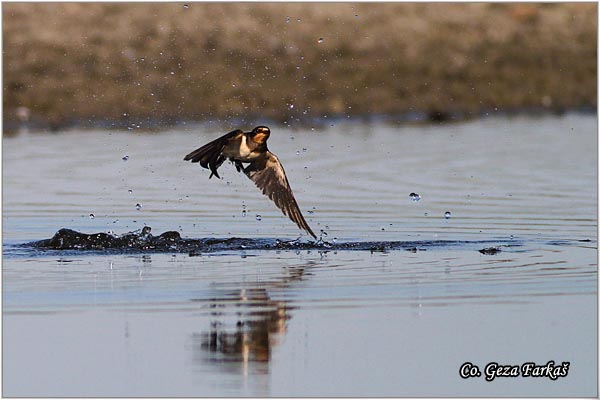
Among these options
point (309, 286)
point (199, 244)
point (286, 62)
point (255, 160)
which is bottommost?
point (309, 286)

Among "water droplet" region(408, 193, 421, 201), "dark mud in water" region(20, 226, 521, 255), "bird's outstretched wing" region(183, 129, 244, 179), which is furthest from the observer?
"water droplet" region(408, 193, 421, 201)

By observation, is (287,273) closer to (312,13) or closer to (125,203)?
(125,203)

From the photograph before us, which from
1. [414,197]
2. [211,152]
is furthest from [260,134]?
[414,197]

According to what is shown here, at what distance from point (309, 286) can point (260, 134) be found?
6.22ft

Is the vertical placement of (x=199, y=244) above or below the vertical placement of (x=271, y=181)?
below

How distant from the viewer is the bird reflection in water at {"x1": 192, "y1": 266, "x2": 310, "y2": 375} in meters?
7.14

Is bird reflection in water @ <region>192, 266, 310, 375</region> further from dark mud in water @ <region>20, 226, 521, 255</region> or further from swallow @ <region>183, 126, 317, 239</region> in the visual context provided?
dark mud in water @ <region>20, 226, 521, 255</region>

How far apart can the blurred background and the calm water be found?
16.6 ft

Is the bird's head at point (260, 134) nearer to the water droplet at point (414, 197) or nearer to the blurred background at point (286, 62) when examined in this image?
the water droplet at point (414, 197)

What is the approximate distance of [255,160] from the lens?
1085cm

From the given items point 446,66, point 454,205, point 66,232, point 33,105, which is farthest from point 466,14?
point 66,232

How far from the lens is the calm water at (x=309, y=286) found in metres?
6.93

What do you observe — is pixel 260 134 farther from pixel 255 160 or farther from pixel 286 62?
pixel 286 62

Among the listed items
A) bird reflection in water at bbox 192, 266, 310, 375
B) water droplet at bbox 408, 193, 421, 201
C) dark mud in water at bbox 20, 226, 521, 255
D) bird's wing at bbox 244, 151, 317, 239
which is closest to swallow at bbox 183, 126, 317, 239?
bird's wing at bbox 244, 151, 317, 239
